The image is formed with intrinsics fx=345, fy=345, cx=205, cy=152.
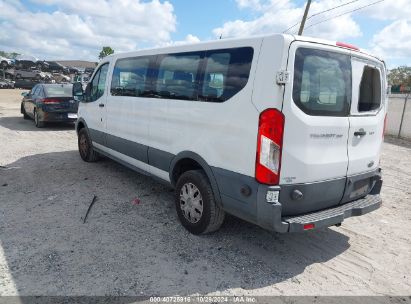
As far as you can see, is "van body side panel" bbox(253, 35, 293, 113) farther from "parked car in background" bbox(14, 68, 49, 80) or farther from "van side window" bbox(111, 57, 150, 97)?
"parked car in background" bbox(14, 68, 49, 80)

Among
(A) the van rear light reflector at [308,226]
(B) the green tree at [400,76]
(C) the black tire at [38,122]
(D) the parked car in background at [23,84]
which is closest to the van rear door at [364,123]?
(A) the van rear light reflector at [308,226]

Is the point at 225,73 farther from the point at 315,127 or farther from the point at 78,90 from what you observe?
the point at 78,90

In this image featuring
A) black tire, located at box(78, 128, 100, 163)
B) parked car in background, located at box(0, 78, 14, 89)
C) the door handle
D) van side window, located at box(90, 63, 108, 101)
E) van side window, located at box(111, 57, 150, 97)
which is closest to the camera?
the door handle

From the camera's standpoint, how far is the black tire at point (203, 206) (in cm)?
393

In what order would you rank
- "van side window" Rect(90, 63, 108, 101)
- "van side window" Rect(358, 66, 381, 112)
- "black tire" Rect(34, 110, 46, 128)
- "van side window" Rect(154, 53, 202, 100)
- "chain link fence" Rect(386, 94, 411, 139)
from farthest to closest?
1. "chain link fence" Rect(386, 94, 411, 139)
2. "black tire" Rect(34, 110, 46, 128)
3. "van side window" Rect(90, 63, 108, 101)
4. "van side window" Rect(154, 53, 202, 100)
5. "van side window" Rect(358, 66, 381, 112)

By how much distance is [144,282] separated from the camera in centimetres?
328

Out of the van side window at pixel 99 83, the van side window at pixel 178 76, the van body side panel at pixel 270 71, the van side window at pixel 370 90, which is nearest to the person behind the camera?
the van body side panel at pixel 270 71

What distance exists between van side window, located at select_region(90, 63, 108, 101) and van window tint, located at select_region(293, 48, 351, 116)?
421 centimetres

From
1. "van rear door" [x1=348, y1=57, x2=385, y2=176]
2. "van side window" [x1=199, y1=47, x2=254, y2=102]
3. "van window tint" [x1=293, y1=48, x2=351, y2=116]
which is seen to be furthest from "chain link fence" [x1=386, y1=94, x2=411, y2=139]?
"van side window" [x1=199, y1=47, x2=254, y2=102]

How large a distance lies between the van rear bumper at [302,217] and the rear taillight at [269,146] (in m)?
0.16

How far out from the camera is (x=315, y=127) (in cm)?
332

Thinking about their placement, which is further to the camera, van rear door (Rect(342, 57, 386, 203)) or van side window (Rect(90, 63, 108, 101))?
van side window (Rect(90, 63, 108, 101))

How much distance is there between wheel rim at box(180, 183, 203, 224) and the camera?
4.13 meters

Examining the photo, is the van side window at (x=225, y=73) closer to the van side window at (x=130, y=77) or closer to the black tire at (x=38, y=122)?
the van side window at (x=130, y=77)
